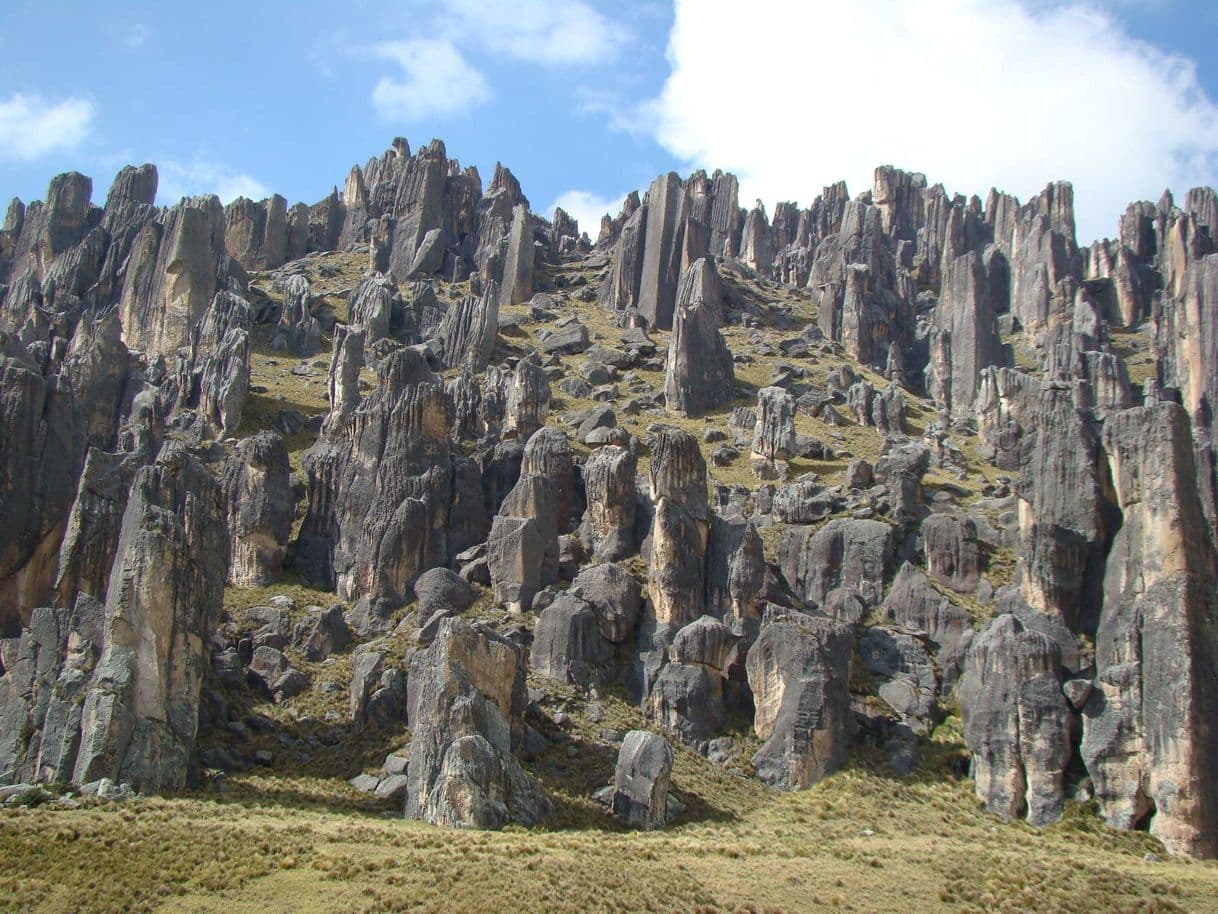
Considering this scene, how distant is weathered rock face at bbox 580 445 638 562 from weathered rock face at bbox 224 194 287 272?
85.9 metres

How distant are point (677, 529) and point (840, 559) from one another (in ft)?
42.3

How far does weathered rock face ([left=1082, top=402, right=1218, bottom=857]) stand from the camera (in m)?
52.9

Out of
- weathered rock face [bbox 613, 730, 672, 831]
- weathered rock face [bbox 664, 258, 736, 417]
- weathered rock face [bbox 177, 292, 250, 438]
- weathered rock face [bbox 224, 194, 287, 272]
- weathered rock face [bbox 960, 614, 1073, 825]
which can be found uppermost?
weathered rock face [bbox 224, 194, 287, 272]

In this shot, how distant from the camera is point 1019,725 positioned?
188 feet

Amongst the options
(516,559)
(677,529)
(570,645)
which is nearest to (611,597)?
(570,645)

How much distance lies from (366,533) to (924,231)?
436ft

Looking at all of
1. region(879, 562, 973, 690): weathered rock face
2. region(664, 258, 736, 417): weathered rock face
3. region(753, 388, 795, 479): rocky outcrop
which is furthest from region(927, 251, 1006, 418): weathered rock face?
region(879, 562, 973, 690): weathered rock face

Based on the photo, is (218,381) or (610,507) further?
(218,381)

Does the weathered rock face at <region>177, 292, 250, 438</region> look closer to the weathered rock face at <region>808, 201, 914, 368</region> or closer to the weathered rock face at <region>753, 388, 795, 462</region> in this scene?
the weathered rock face at <region>753, 388, 795, 462</region>

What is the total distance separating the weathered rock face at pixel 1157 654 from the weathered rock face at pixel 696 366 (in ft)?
163

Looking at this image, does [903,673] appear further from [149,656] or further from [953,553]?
[149,656]

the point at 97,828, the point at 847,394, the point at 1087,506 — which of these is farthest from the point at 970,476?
the point at 97,828

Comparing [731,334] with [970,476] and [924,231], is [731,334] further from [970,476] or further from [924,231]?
[924,231]

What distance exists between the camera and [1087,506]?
209ft
